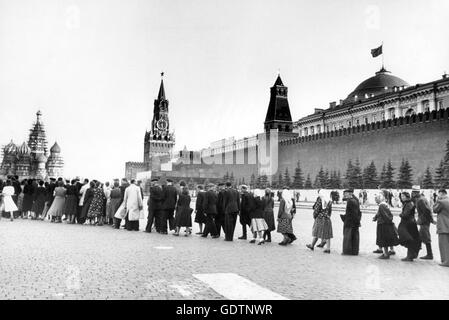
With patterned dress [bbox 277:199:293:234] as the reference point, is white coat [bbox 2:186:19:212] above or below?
above

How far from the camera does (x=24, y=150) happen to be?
77938 millimetres

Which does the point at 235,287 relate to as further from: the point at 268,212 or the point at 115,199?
the point at 115,199

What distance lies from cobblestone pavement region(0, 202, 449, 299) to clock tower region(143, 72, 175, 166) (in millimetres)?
91841

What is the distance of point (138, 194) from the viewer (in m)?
11.4

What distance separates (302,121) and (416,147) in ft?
102

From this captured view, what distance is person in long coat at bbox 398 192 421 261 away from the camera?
7.52 metres

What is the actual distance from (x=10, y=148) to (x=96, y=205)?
231ft

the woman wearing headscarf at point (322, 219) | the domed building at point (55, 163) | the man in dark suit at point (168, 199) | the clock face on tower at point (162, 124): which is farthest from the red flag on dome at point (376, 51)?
the clock face on tower at point (162, 124)

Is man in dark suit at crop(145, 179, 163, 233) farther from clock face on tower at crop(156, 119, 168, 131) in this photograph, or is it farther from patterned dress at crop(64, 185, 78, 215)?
clock face on tower at crop(156, 119, 168, 131)

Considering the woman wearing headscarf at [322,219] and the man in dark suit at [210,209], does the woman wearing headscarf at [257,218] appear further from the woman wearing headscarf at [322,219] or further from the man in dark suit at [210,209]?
the woman wearing headscarf at [322,219]

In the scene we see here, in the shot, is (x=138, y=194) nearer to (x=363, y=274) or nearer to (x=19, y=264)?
(x=19, y=264)

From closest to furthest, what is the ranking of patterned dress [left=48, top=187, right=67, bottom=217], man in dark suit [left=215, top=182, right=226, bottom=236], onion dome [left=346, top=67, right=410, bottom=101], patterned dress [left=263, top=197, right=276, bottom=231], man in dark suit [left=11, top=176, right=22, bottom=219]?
patterned dress [left=263, top=197, right=276, bottom=231], man in dark suit [left=215, top=182, right=226, bottom=236], patterned dress [left=48, top=187, right=67, bottom=217], man in dark suit [left=11, top=176, right=22, bottom=219], onion dome [left=346, top=67, right=410, bottom=101]

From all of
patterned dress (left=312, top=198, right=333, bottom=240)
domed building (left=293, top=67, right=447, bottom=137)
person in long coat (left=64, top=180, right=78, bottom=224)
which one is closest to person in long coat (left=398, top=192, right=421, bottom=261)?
patterned dress (left=312, top=198, right=333, bottom=240)
